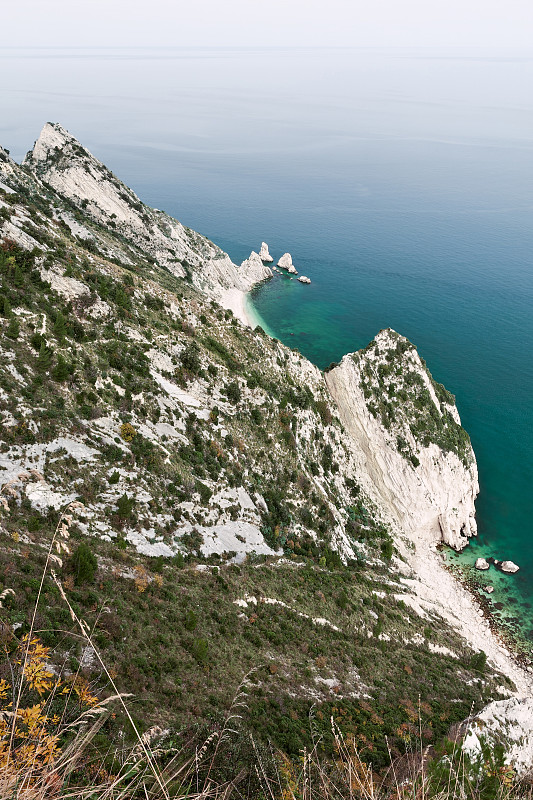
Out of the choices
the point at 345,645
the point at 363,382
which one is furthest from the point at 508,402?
the point at 345,645

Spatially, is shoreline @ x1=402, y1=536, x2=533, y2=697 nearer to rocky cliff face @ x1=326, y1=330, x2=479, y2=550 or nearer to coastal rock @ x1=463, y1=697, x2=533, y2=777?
rocky cliff face @ x1=326, y1=330, x2=479, y2=550

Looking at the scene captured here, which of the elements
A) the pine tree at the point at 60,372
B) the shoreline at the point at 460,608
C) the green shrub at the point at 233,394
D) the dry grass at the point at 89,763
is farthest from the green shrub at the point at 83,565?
the shoreline at the point at 460,608

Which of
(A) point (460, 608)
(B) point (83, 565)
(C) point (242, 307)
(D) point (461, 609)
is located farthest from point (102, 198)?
(D) point (461, 609)

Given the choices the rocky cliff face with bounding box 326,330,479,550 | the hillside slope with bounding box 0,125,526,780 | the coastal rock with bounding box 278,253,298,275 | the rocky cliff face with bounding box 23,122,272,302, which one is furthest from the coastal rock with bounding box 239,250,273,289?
the rocky cliff face with bounding box 326,330,479,550

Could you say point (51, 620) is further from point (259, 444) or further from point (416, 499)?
point (416, 499)

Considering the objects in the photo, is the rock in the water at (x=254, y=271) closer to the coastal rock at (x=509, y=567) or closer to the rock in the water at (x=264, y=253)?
the rock in the water at (x=264, y=253)

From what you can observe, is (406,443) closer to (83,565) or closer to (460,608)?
(460,608)
